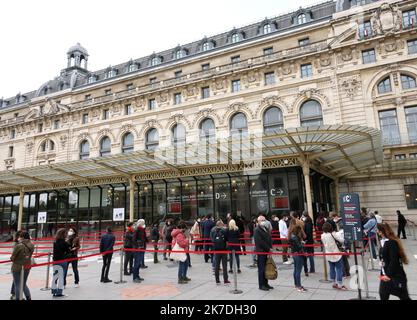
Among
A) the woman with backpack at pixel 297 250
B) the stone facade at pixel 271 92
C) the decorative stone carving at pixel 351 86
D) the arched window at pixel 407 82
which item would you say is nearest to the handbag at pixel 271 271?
the woman with backpack at pixel 297 250

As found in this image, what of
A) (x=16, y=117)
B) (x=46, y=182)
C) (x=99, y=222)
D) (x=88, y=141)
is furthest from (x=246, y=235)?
(x=16, y=117)

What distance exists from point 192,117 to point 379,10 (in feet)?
62.7

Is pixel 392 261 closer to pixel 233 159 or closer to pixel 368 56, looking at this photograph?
pixel 233 159

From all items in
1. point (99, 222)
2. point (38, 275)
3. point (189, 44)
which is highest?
point (189, 44)

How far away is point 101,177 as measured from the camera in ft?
72.4

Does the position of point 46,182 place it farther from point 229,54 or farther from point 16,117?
point 16,117

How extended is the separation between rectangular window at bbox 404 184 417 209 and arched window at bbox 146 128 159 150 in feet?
77.3

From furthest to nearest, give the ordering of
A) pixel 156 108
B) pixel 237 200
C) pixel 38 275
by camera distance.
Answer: pixel 156 108
pixel 237 200
pixel 38 275

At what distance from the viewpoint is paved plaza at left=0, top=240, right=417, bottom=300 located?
23.9 feet

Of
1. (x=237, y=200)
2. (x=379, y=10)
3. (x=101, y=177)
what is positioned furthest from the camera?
(x=379, y=10)

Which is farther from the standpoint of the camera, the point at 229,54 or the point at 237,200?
the point at 229,54

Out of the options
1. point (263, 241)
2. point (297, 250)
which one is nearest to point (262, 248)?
Result: point (263, 241)

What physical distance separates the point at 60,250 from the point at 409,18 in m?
30.1

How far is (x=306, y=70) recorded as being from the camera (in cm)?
2745
